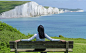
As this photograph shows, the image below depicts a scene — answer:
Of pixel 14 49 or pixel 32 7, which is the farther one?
pixel 32 7

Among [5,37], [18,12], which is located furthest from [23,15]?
[5,37]

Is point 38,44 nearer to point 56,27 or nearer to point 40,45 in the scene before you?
point 40,45

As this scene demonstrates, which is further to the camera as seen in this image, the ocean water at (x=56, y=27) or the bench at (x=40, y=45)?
the ocean water at (x=56, y=27)

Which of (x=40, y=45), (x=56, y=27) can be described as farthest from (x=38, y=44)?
(x=56, y=27)

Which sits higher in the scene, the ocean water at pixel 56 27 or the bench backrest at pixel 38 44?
the bench backrest at pixel 38 44

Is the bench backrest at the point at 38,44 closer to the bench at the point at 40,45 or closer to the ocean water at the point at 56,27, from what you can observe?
the bench at the point at 40,45

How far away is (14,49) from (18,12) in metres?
117

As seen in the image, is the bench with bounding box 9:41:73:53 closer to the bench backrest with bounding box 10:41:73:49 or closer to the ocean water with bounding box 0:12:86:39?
the bench backrest with bounding box 10:41:73:49

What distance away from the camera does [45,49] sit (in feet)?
20.1

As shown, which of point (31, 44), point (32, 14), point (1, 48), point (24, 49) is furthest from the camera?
point (32, 14)

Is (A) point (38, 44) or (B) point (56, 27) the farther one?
(B) point (56, 27)

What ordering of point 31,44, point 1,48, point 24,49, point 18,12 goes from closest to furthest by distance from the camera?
1. point 31,44
2. point 24,49
3. point 1,48
4. point 18,12

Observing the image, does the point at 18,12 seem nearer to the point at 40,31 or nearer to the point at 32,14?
the point at 32,14

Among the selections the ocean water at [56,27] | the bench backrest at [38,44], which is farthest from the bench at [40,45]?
the ocean water at [56,27]
